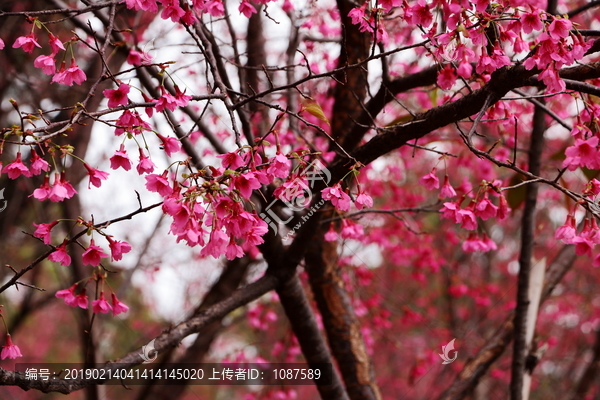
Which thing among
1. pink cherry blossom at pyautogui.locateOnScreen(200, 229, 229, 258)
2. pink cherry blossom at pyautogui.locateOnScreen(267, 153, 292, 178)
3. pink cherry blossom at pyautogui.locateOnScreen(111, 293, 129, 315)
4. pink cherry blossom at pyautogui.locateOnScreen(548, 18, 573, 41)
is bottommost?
pink cherry blossom at pyautogui.locateOnScreen(200, 229, 229, 258)

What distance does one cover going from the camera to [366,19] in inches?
72.8

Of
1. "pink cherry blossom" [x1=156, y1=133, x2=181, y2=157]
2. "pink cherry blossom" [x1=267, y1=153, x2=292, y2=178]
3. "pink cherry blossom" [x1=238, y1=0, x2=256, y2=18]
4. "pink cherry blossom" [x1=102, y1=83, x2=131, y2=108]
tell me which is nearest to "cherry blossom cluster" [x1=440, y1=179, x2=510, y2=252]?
"pink cherry blossom" [x1=267, y1=153, x2=292, y2=178]

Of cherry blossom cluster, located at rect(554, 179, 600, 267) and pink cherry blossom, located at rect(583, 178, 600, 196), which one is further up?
pink cherry blossom, located at rect(583, 178, 600, 196)

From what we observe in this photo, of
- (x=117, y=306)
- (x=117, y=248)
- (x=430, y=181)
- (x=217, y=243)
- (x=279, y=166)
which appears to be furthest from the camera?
(x=430, y=181)

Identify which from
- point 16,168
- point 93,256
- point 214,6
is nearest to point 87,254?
point 93,256

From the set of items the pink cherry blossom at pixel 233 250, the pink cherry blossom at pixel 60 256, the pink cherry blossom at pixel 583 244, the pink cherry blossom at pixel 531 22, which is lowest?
the pink cherry blossom at pixel 233 250

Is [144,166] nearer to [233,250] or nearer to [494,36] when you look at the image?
[233,250]

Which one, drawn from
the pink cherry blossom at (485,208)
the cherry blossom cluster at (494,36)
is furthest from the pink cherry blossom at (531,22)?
the pink cherry blossom at (485,208)

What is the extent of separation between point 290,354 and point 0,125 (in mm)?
3929

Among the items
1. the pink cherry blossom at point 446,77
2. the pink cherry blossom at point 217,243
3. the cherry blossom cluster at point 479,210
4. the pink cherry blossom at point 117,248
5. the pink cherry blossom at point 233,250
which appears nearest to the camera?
the pink cherry blossom at point 217,243

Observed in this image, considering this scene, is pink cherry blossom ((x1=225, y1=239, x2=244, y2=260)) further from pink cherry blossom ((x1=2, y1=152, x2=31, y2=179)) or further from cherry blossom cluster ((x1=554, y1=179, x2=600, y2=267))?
cherry blossom cluster ((x1=554, y1=179, x2=600, y2=267))

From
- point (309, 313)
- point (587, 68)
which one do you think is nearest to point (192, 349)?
point (309, 313)

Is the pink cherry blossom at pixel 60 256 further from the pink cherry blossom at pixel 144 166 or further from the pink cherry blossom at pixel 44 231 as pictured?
the pink cherry blossom at pixel 144 166

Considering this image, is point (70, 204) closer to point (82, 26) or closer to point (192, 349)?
point (192, 349)
